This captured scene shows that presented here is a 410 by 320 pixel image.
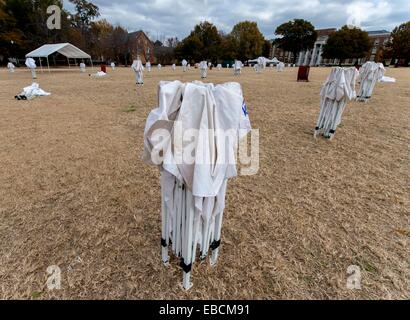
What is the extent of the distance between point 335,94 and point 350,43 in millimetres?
53130

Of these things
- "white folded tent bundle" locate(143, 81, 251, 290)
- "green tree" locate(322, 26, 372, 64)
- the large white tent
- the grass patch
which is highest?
"green tree" locate(322, 26, 372, 64)

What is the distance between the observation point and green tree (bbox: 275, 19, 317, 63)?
162ft

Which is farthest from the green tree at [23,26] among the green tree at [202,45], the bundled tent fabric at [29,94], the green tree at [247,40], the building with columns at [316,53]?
the building with columns at [316,53]

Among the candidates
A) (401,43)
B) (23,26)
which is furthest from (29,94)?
(401,43)

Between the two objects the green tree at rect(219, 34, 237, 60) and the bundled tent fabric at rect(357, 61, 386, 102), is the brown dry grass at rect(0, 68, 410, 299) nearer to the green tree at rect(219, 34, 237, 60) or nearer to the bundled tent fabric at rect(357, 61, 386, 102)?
the bundled tent fabric at rect(357, 61, 386, 102)

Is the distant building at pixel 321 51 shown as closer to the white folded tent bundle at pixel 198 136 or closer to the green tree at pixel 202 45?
the green tree at pixel 202 45

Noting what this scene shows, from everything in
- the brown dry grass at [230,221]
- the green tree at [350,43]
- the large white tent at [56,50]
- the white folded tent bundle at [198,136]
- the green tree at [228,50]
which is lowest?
the brown dry grass at [230,221]

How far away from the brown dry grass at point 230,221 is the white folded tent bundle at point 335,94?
424 millimetres

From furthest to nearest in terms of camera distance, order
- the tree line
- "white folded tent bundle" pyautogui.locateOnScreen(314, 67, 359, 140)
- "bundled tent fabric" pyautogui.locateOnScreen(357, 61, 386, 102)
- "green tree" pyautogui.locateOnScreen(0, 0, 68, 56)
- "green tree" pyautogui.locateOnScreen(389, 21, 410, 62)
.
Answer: "green tree" pyautogui.locateOnScreen(389, 21, 410, 62)
the tree line
"green tree" pyautogui.locateOnScreen(0, 0, 68, 56)
"bundled tent fabric" pyautogui.locateOnScreen(357, 61, 386, 102)
"white folded tent bundle" pyautogui.locateOnScreen(314, 67, 359, 140)

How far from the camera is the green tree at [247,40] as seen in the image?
4769 centimetres

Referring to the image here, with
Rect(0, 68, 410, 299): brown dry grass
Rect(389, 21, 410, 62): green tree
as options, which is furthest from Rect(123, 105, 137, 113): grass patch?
Rect(389, 21, 410, 62): green tree

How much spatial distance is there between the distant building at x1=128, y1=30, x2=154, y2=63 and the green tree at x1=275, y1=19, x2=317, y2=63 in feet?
103
